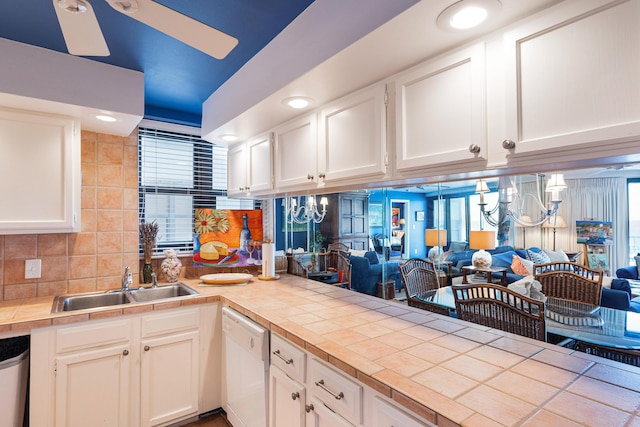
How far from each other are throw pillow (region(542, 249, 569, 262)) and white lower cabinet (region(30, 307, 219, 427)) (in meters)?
2.38

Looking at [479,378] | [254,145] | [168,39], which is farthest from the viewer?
[254,145]

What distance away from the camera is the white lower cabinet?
5.90 feet

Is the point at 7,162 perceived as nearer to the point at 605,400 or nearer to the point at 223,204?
the point at 223,204

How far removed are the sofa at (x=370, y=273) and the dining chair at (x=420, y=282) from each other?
0.06 metres

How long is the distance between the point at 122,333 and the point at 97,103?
4.67ft

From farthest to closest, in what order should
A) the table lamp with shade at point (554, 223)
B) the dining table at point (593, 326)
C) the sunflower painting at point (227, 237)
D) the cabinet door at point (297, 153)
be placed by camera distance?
the sunflower painting at point (227, 237), the table lamp with shade at point (554, 223), the cabinet door at point (297, 153), the dining table at point (593, 326)

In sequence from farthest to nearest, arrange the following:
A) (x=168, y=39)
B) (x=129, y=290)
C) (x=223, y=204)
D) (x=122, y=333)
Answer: (x=223, y=204)
(x=129, y=290)
(x=122, y=333)
(x=168, y=39)

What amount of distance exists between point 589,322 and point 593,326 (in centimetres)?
6

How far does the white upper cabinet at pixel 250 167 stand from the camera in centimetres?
245

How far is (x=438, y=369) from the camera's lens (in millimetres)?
1116

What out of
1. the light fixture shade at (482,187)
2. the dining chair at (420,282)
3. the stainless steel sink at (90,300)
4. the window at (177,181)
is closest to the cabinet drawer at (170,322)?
the stainless steel sink at (90,300)

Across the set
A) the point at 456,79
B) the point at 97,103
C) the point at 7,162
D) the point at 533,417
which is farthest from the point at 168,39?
the point at 533,417

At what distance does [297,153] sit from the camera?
2141 mm

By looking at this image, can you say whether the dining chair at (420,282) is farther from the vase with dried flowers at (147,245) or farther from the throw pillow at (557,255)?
the vase with dried flowers at (147,245)
